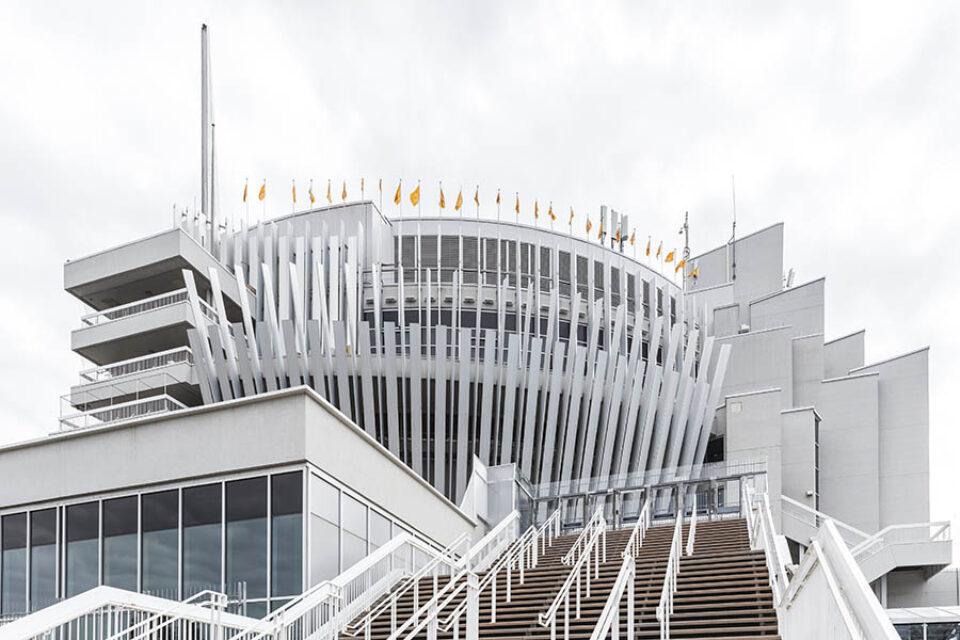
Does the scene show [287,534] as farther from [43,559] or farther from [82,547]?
[43,559]

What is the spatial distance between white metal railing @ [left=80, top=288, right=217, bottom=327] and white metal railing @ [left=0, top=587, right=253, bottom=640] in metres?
24.7

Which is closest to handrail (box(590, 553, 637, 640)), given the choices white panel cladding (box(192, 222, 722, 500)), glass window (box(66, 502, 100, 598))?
glass window (box(66, 502, 100, 598))

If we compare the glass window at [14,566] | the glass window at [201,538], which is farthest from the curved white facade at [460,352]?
the glass window at [201,538]

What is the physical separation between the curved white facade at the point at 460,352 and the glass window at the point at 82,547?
53.2ft

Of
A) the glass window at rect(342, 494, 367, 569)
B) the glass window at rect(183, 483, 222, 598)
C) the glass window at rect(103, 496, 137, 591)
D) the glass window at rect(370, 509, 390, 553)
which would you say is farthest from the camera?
the glass window at rect(370, 509, 390, 553)

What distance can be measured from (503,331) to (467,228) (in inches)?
218

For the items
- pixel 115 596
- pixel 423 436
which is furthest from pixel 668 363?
pixel 115 596

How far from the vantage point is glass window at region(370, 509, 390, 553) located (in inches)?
682

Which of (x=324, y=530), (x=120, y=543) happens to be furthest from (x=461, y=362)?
(x=324, y=530)

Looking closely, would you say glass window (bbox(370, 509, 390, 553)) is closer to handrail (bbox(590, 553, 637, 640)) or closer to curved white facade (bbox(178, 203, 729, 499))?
handrail (bbox(590, 553, 637, 640))

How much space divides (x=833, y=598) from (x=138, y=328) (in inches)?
1422

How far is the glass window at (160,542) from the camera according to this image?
15.7 metres

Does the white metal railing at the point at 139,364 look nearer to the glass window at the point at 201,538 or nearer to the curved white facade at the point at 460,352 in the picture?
the curved white facade at the point at 460,352

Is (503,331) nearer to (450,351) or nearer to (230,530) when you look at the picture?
(450,351)
